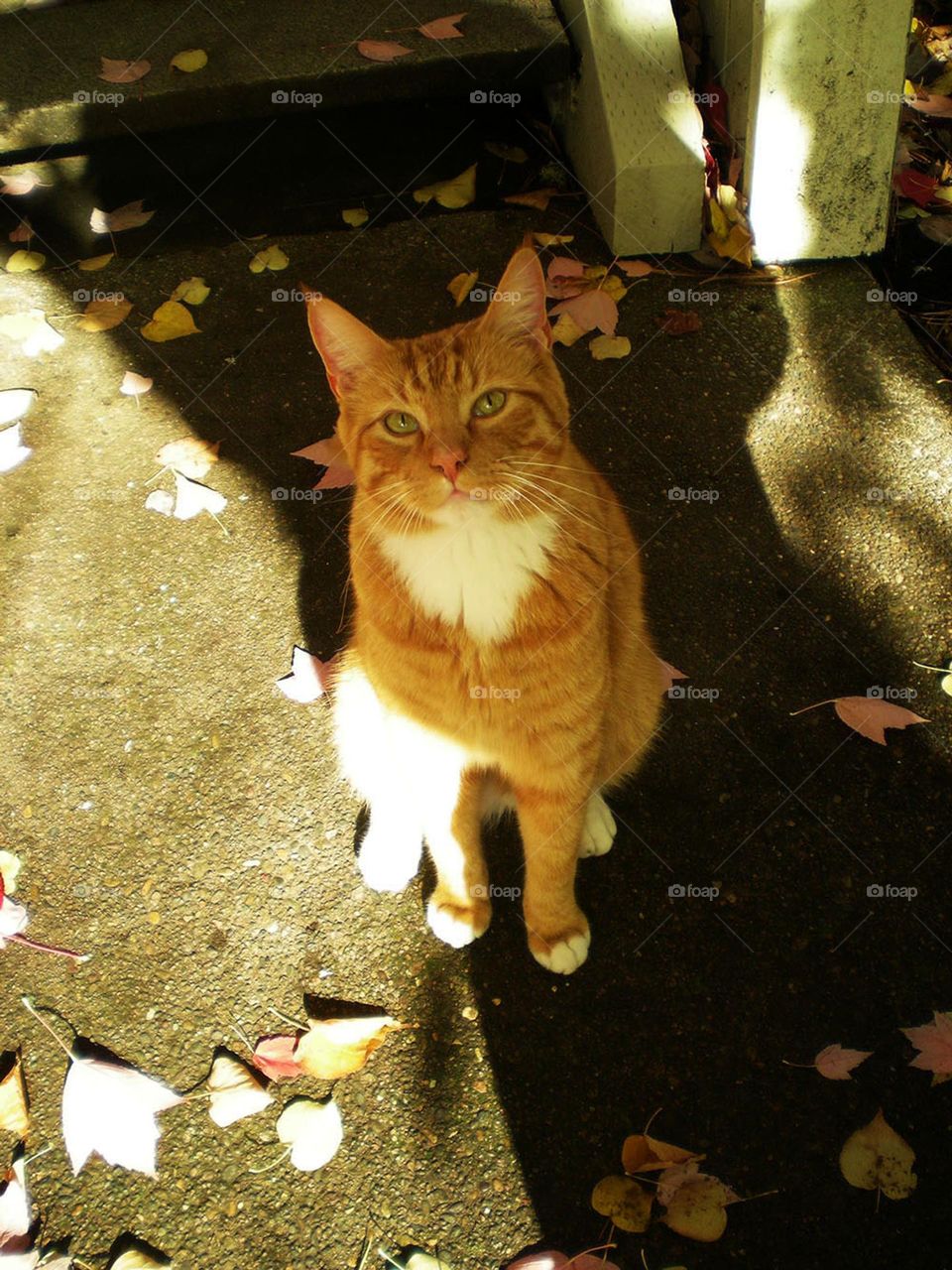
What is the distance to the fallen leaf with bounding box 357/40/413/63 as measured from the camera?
14.0 feet

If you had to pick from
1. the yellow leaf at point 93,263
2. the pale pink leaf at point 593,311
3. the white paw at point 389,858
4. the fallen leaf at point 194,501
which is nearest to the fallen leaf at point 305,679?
the white paw at point 389,858

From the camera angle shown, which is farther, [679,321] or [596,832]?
[679,321]

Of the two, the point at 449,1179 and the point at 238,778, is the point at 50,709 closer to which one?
the point at 238,778

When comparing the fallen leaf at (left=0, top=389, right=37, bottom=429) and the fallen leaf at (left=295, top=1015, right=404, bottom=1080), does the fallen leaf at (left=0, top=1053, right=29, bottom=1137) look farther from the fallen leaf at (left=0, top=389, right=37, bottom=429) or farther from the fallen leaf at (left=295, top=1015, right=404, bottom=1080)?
the fallen leaf at (left=0, top=389, right=37, bottom=429)

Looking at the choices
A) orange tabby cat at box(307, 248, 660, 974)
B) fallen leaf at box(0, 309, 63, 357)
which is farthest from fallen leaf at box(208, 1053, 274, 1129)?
fallen leaf at box(0, 309, 63, 357)

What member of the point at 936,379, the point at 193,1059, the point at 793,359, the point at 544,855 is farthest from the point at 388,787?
the point at 936,379

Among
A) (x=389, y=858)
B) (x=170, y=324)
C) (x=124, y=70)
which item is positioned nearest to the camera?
(x=389, y=858)

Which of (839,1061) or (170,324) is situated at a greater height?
(170,324)

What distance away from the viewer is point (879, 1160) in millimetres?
2213

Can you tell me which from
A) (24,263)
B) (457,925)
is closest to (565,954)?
(457,925)

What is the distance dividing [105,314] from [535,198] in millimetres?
2053

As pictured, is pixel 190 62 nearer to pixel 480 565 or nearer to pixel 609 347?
pixel 609 347

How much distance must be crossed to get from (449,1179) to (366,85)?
433cm

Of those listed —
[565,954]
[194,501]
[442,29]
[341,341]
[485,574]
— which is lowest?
[565,954]
